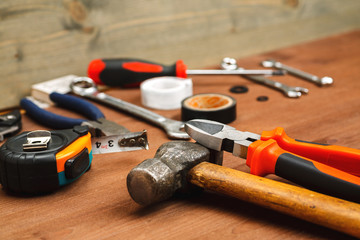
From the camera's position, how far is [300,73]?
1.13 metres

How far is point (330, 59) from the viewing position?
126 centimetres

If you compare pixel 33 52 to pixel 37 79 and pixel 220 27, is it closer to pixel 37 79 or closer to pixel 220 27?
pixel 37 79

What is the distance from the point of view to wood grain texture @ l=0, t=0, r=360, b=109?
102 cm

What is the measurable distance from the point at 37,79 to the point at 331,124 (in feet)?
2.35

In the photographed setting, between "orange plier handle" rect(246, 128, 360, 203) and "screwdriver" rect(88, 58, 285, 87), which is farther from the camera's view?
"screwdriver" rect(88, 58, 285, 87)

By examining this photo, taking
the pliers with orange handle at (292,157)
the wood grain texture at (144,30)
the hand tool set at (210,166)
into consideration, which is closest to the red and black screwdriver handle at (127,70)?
the wood grain texture at (144,30)

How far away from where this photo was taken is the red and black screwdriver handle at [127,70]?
1.04 meters

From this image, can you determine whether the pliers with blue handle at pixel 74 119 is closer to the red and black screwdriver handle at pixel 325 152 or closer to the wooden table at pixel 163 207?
the wooden table at pixel 163 207

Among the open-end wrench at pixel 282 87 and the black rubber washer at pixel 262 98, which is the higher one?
the open-end wrench at pixel 282 87

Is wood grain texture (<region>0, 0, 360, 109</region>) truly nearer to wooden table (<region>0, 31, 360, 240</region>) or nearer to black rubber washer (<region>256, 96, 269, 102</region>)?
wooden table (<region>0, 31, 360, 240</region>)

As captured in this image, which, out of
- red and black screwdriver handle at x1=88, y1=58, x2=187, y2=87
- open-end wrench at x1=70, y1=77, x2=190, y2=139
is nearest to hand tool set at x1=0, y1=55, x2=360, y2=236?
open-end wrench at x1=70, y1=77, x2=190, y2=139

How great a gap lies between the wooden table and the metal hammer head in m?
0.04

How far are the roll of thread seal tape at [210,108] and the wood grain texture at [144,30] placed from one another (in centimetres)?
39

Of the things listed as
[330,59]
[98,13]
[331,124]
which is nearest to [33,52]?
[98,13]
